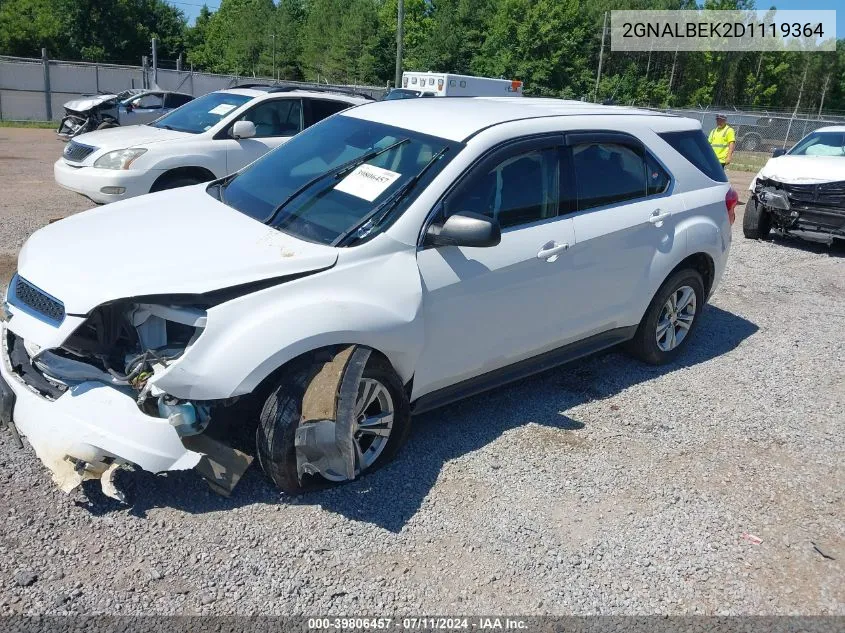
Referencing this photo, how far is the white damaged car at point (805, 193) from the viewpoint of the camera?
929 centimetres

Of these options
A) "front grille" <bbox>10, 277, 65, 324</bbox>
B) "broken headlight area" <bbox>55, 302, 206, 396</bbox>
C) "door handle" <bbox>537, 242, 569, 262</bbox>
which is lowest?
"broken headlight area" <bbox>55, 302, 206, 396</bbox>

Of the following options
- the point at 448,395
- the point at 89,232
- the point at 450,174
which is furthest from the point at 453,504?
the point at 89,232

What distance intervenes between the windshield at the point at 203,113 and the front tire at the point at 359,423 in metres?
6.20

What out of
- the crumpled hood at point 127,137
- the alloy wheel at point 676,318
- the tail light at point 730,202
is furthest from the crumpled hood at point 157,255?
the crumpled hood at point 127,137

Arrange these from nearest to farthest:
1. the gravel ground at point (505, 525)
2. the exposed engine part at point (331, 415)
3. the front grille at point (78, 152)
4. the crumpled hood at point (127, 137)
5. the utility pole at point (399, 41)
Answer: the gravel ground at point (505, 525) → the exposed engine part at point (331, 415) → the crumpled hood at point (127, 137) → the front grille at point (78, 152) → the utility pole at point (399, 41)

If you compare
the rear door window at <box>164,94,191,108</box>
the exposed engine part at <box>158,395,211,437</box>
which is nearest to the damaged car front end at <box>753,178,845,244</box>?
the exposed engine part at <box>158,395,211,437</box>

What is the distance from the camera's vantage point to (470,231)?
3.55 meters

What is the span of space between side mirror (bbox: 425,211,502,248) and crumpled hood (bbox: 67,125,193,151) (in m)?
5.75

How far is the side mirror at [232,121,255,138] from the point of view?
8398 mm

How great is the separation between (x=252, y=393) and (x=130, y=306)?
0.68 metres

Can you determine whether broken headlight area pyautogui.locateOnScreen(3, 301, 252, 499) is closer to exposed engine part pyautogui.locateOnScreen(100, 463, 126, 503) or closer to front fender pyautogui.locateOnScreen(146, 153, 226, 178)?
exposed engine part pyautogui.locateOnScreen(100, 463, 126, 503)

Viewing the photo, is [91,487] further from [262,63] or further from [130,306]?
[262,63]

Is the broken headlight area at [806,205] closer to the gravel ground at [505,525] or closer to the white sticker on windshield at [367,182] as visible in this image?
the gravel ground at [505,525]

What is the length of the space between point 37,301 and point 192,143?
5.40 metres
